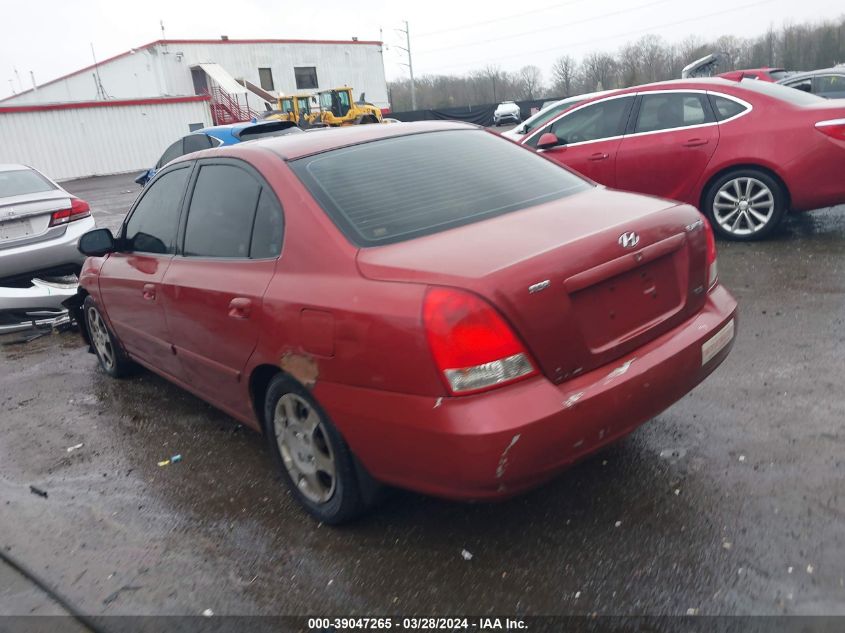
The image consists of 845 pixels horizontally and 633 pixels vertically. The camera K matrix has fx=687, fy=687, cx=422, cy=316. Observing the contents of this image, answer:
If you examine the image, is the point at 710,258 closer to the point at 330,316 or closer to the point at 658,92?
the point at 330,316

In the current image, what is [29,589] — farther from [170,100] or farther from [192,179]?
[170,100]

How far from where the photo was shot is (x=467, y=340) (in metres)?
2.25

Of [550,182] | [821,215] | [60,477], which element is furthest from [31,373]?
[821,215]

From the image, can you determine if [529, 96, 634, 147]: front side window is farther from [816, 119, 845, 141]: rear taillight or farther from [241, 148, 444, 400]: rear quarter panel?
[241, 148, 444, 400]: rear quarter panel

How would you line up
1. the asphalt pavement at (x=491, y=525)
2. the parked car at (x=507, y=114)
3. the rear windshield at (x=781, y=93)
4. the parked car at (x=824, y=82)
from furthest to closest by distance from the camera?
the parked car at (x=507, y=114) < the parked car at (x=824, y=82) < the rear windshield at (x=781, y=93) < the asphalt pavement at (x=491, y=525)

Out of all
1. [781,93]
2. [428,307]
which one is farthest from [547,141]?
[428,307]

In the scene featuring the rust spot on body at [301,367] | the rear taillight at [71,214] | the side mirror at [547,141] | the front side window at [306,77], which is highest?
the front side window at [306,77]

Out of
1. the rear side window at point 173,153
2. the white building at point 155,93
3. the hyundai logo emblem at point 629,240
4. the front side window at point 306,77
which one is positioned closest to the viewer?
the hyundai logo emblem at point 629,240

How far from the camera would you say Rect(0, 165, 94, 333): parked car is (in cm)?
679

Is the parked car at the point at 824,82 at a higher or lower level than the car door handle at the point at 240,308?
higher

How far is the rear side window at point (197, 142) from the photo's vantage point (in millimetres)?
11598

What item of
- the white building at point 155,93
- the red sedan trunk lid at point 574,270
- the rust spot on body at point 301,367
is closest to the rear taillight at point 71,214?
the rust spot on body at point 301,367

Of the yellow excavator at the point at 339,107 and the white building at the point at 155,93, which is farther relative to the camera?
the white building at the point at 155,93

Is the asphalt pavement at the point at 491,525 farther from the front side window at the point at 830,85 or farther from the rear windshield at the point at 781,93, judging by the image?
the front side window at the point at 830,85
